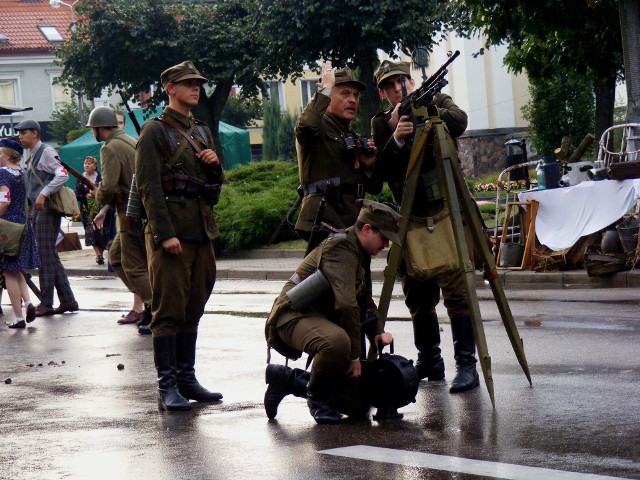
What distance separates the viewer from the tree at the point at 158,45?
39.1m

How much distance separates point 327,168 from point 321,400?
1.51 metres

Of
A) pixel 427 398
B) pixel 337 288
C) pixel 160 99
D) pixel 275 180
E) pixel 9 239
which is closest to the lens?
pixel 337 288

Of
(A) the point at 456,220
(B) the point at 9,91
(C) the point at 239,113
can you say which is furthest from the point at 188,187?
(B) the point at 9,91

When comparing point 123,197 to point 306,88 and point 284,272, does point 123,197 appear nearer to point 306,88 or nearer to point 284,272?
point 284,272

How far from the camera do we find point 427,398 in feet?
24.6

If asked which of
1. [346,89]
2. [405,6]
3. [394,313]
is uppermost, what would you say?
[405,6]

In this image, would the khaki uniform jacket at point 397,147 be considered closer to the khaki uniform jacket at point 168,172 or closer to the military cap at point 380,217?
the military cap at point 380,217

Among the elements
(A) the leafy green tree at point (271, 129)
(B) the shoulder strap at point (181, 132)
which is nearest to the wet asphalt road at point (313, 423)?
(B) the shoulder strap at point (181, 132)

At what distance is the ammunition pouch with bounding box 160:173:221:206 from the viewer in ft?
25.3

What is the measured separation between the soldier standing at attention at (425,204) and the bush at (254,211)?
51.1 ft

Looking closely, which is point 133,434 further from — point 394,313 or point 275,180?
point 275,180

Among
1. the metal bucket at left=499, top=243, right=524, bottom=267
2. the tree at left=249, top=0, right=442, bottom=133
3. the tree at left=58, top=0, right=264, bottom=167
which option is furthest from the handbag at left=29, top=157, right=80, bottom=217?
the tree at left=58, top=0, right=264, bottom=167

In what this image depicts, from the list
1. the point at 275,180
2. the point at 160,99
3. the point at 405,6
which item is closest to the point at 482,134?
the point at 160,99

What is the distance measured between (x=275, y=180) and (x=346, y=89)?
1911cm
